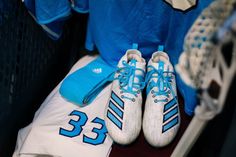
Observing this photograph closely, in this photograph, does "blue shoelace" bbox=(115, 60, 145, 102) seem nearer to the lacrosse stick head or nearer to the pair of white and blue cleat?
the pair of white and blue cleat

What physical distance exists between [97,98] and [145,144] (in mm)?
160

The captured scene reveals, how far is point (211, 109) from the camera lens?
37cm

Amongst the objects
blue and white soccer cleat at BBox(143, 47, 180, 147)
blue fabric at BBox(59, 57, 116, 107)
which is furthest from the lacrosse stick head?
blue fabric at BBox(59, 57, 116, 107)

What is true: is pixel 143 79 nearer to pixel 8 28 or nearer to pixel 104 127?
pixel 104 127

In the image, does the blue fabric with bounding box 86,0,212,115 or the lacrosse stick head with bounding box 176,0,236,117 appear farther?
the blue fabric with bounding box 86,0,212,115

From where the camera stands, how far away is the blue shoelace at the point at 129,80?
0.72 m

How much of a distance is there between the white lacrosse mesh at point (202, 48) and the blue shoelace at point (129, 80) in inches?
12.8

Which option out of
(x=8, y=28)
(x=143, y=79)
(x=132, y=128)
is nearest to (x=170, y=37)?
(x=143, y=79)

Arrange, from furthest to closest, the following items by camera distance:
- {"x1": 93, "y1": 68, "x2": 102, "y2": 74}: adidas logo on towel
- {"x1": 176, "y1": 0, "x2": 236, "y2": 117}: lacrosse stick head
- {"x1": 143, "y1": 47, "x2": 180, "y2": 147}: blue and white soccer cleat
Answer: {"x1": 93, "y1": 68, "x2": 102, "y2": 74}: adidas logo on towel
{"x1": 143, "y1": 47, "x2": 180, "y2": 147}: blue and white soccer cleat
{"x1": 176, "y1": 0, "x2": 236, "y2": 117}: lacrosse stick head

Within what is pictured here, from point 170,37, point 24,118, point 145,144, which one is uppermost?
point 170,37

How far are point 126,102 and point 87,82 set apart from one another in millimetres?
133

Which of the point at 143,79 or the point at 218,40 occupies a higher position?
the point at 218,40

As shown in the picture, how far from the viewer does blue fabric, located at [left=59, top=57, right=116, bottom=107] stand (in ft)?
2.54

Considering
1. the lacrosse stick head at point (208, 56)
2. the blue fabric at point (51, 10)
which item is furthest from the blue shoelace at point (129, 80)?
the lacrosse stick head at point (208, 56)
